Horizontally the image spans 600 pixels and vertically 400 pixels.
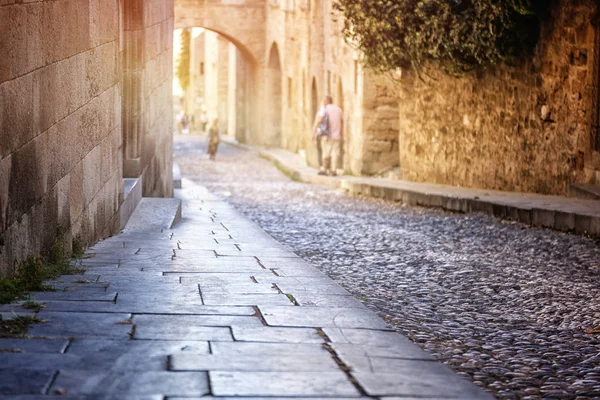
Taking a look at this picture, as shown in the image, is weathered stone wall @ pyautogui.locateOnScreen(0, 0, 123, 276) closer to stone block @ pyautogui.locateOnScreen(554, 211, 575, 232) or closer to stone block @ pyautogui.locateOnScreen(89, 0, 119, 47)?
stone block @ pyautogui.locateOnScreen(89, 0, 119, 47)

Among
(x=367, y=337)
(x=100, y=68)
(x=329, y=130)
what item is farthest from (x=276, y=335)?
(x=329, y=130)

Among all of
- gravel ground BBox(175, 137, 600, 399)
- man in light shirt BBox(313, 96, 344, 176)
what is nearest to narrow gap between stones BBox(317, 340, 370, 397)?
gravel ground BBox(175, 137, 600, 399)

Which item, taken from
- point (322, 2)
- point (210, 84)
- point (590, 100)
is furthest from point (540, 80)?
point (210, 84)

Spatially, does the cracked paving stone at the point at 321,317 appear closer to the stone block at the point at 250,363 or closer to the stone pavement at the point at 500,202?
the stone block at the point at 250,363

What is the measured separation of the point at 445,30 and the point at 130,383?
10063 millimetres

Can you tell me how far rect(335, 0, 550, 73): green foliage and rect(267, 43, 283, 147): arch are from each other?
1884 centimetres

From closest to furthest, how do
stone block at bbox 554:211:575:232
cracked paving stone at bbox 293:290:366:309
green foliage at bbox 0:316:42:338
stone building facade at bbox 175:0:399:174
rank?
green foliage at bbox 0:316:42:338, cracked paving stone at bbox 293:290:366:309, stone block at bbox 554:211:575:232, stone building facade at bbox 175:0:399:174

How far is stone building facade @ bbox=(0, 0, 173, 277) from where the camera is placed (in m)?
4.39

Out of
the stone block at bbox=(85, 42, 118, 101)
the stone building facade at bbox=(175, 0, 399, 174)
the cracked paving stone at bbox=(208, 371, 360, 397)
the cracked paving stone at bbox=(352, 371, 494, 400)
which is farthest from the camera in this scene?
the stone building facade at bbox=(175, 0, 399, 174)

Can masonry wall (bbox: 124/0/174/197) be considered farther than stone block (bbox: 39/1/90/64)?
Yes

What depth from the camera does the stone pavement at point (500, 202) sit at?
8.87m

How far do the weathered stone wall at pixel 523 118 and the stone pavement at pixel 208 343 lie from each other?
5.87m

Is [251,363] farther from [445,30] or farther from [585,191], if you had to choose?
[445,30]

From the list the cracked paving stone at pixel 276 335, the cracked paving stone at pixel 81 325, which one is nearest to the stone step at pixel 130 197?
the cracked paving stone at pixel 81 325
